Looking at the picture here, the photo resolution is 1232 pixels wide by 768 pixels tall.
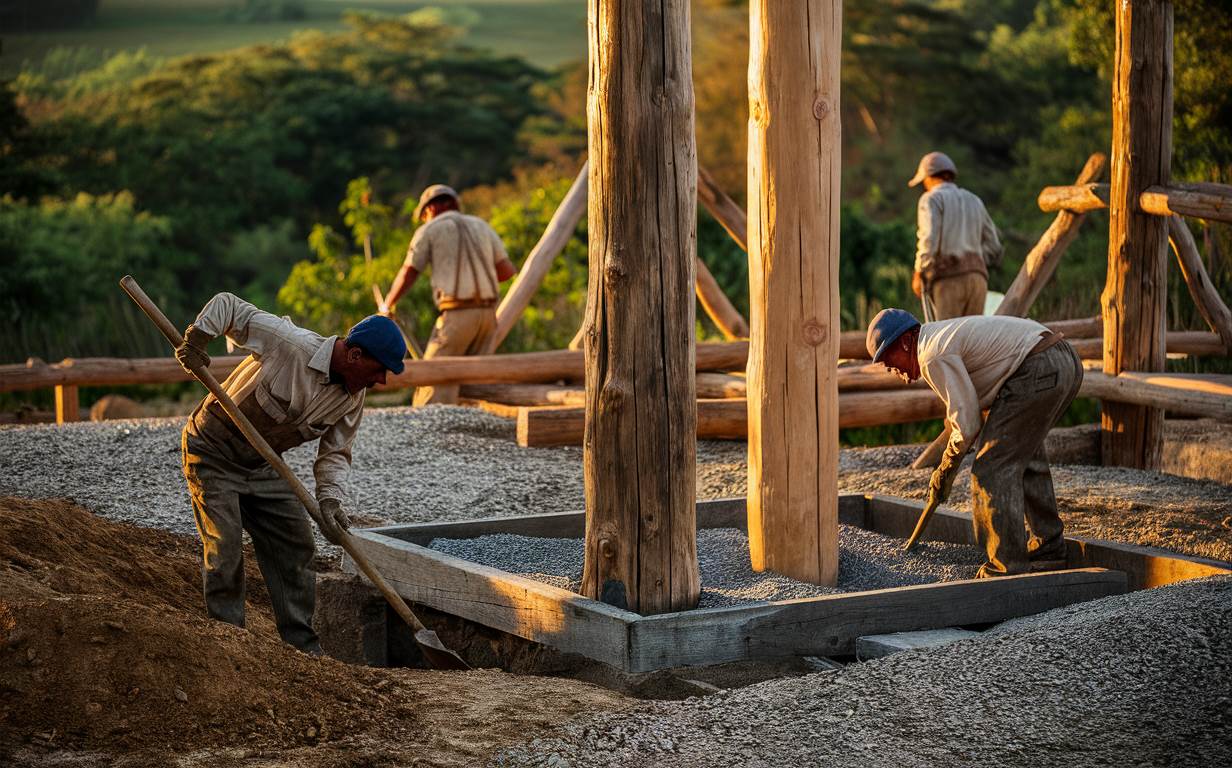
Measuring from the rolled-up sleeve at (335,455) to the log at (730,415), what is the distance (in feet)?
13.0

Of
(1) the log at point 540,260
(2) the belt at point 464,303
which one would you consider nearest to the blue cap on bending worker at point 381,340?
(2) the belt at point 464,303

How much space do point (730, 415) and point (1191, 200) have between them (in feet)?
10.8

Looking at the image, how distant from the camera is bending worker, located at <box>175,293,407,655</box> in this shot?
17.9ft

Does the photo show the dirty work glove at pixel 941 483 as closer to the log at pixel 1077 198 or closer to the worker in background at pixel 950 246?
the log at pixel 1077 198

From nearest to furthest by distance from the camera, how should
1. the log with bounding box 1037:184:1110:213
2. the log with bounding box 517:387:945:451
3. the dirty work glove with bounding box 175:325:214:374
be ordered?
the dirty work glove with bounding box 175:325:214:374 → the log with bounding box 1037:184:1110:213 → the log with bounding box 517:387:945:451

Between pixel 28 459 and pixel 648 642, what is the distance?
4.88m

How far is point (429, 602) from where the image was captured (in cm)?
613

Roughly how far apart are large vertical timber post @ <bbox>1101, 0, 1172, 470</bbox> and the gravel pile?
393cm

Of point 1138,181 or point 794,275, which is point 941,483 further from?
point 1138,181

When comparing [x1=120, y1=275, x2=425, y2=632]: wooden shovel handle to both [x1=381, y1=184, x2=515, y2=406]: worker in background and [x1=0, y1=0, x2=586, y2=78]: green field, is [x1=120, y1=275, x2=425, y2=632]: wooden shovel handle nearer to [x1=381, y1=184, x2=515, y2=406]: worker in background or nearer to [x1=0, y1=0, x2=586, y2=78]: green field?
[x1=381, y1=184, x2=515, y2=406]: worker in background

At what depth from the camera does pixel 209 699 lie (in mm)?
4422

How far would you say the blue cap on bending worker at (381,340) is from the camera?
212 inches

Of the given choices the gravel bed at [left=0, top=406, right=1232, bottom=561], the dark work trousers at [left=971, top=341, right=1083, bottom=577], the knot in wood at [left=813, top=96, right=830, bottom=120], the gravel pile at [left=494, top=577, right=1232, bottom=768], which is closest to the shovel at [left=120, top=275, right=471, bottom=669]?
the gravel pile at [left=494, top=577, right=1232, bottom=768]

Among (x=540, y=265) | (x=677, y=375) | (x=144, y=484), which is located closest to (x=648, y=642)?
(x=677, y=375)
